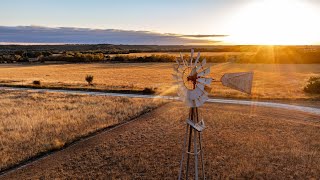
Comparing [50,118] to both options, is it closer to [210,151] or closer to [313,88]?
[210,151]

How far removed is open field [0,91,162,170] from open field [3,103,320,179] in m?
1.30

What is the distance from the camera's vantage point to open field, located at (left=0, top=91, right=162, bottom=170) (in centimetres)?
1593

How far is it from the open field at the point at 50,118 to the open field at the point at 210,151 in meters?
1.30

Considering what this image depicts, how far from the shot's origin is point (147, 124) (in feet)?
66.4

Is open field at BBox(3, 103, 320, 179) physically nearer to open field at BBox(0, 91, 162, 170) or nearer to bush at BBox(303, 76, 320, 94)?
open field at BBox(0, 91, 162, 170)

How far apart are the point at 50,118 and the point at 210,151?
1146 centimetres

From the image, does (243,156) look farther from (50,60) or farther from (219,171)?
(50,60)

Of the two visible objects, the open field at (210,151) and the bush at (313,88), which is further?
the bush at (313,88)

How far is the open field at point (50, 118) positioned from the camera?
52.3 feet

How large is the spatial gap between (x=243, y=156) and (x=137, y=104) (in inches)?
504

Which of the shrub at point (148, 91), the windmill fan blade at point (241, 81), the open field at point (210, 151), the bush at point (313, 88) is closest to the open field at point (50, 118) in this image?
the open field at point (210, 151)

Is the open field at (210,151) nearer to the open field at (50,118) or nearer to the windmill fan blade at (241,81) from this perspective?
the open field at (50,118)

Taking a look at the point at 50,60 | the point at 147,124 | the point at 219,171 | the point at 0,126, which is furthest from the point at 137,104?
the point at 50,60

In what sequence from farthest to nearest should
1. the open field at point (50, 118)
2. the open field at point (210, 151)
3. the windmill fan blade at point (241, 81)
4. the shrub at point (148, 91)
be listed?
the shrub at point (148, 91)
the open field at point (50, 118)
the open field at point (210, 151)
the windmill fan blade at point (241, 81)
